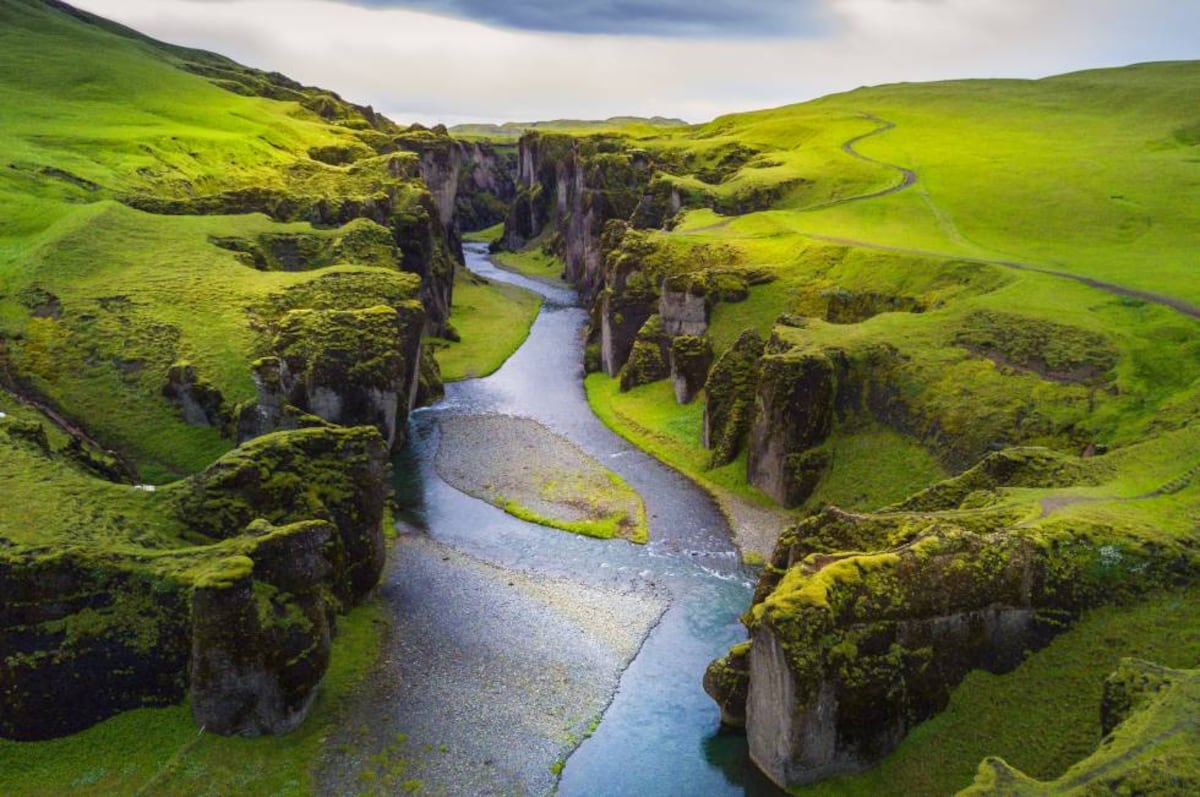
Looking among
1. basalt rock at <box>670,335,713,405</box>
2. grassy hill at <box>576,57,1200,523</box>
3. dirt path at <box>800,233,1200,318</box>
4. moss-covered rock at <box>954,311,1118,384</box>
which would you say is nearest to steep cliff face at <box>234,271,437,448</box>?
grassy hill at <box>576,57,1200,523</box>

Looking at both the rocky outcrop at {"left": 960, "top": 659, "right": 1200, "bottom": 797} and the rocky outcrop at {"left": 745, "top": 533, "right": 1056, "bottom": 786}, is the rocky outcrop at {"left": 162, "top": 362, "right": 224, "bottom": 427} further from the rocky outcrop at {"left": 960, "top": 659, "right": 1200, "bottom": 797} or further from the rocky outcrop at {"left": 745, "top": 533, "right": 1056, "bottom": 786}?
the rocky outcrop at {"left": 960, "top": 659, "right": 1200, "bottom": 797}

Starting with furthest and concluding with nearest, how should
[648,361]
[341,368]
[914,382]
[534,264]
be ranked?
1. [534,264]
2. [648,361]
3. [341,368]
4. [914,382]

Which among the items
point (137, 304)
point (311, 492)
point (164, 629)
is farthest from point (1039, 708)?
point (137, 304)

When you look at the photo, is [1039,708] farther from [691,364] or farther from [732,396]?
[691,364]

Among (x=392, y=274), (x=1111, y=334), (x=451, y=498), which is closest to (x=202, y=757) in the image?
(x=451, y=498)

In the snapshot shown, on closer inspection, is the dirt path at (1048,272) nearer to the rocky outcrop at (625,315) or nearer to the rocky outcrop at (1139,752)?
the rocky outcrop at (625,315)

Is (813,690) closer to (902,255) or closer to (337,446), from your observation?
(337,446)

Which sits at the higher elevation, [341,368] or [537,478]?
[341,368]
